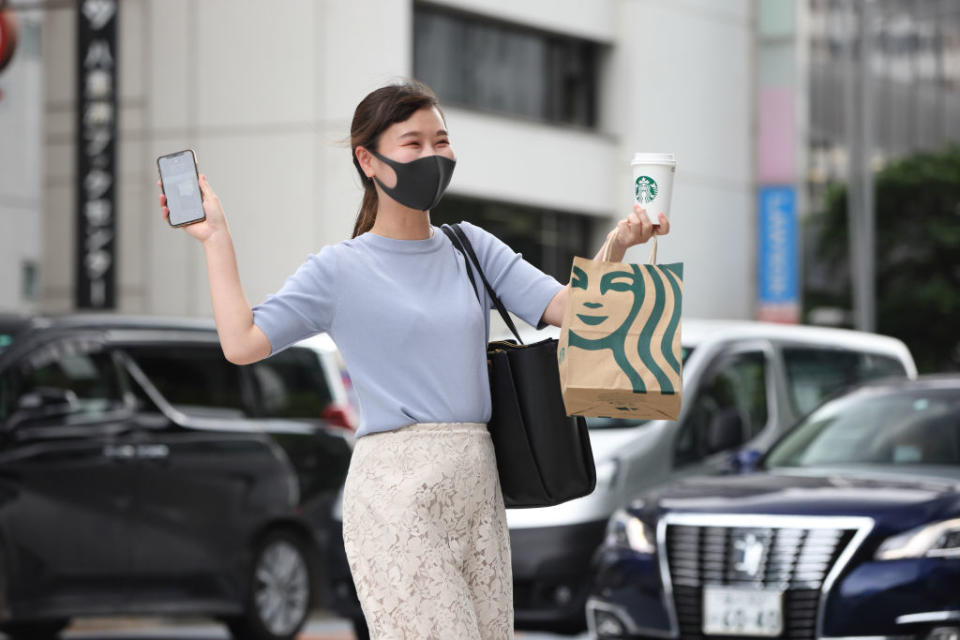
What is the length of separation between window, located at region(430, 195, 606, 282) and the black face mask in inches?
821

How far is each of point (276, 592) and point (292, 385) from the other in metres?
1.22

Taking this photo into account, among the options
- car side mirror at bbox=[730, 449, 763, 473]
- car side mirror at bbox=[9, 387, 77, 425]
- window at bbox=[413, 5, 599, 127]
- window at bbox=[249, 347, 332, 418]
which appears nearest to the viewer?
car side mirror at bbox=[730, 449, 763, 473]

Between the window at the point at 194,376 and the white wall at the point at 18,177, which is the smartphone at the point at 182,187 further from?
the white wall at the point at 18,177

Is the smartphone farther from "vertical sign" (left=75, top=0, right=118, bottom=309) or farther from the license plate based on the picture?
"vertical sign" (left=75, top=0, right=118, bottom=309)

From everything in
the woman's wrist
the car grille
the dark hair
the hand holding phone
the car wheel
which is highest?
the dark hair

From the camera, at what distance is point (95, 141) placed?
850 inches

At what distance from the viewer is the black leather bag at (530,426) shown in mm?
3590

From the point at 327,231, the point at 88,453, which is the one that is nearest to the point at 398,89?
Result: the point at 88,453

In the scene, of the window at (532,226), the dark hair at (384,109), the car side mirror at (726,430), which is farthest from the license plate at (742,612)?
the window at (532,226)

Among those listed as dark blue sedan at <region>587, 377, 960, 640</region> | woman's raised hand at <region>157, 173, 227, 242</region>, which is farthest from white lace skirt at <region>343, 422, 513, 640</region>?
dark blue sedan at <region>587, 377, 960, 640</region>

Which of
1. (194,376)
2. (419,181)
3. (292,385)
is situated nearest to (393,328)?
(419,181)

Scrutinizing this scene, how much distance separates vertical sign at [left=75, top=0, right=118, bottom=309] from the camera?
21.6m

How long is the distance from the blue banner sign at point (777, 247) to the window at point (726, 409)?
1936 centimetres

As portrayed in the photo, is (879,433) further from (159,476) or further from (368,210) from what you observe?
(368,210)
